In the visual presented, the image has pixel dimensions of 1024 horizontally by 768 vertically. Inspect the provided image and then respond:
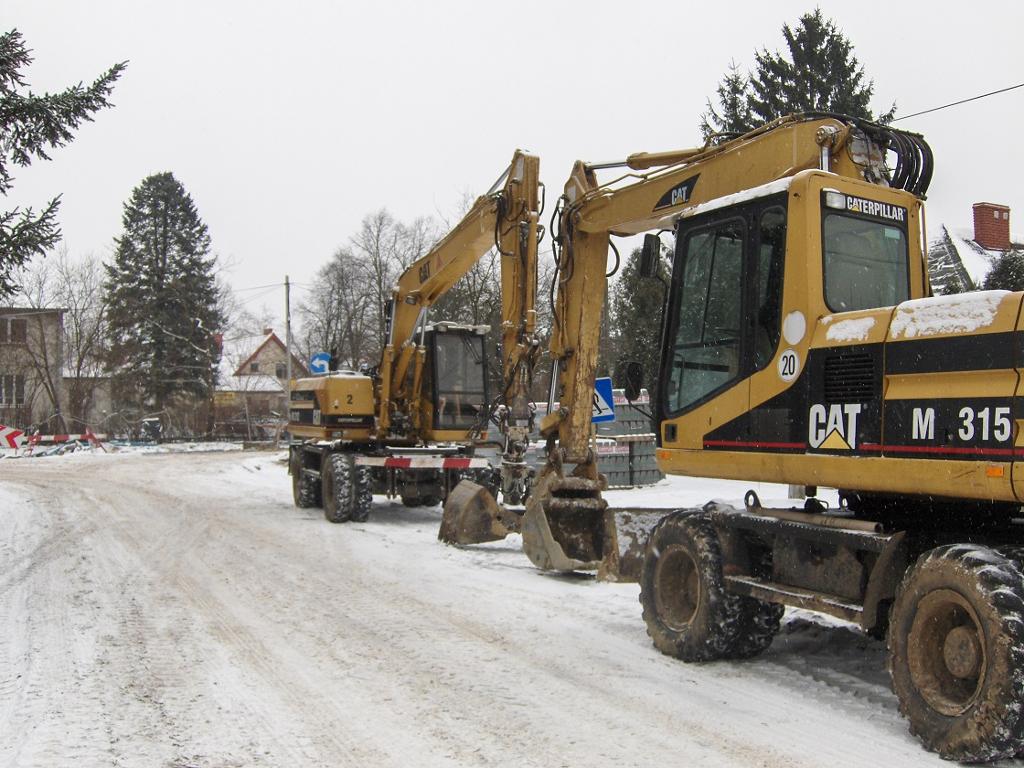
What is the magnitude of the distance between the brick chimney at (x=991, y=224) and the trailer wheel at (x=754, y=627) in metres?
22.7

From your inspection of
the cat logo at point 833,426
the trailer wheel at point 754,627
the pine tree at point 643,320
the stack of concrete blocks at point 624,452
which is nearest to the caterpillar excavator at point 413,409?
the stack of concrete blocks at point 624,452

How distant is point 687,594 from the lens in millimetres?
6562

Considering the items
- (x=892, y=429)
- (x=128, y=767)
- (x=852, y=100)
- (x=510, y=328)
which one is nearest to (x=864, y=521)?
(x=892, y=429)

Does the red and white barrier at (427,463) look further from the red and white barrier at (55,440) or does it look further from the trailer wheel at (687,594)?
the red and white barrier at (55,440)

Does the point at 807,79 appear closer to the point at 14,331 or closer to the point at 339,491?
the point at 339,491

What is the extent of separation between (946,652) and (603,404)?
25.6 ft

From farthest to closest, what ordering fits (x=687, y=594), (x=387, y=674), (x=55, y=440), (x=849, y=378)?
1. (x=55, y=440)
2. (x=687, y=594)
3. (x=387, y=674)
4. (x=849, y=378)

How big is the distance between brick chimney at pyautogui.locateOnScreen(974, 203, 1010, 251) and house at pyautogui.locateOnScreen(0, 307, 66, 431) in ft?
136

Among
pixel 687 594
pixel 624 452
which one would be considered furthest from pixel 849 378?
pixel 624 452

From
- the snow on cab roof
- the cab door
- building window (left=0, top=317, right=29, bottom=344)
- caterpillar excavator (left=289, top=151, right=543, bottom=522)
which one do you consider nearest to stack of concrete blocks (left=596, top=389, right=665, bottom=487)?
caterpillar excavator (left=289, top=151, right=543, bottom=522)

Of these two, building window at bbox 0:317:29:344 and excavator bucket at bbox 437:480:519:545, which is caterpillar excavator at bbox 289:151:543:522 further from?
building window at bbox 0:317:29:344

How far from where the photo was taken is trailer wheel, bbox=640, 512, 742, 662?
614 centimetres

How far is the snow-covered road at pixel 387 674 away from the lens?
4656 millimetres

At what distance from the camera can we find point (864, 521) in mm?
5367
